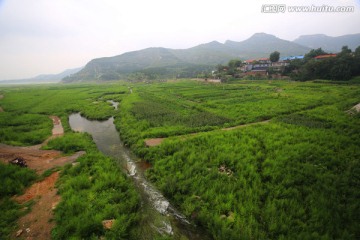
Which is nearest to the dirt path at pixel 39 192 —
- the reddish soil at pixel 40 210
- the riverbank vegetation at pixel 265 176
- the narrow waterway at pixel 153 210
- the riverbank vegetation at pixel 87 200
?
the reddish soil at pixel 40 210

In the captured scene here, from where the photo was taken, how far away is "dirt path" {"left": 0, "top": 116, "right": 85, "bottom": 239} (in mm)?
6797

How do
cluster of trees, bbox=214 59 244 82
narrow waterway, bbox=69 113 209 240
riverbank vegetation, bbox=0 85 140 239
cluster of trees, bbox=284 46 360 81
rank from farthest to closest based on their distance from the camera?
1. cluster of trees, bbox=214 59 244 82
2. cluster of trees, bbox=284 46 360 81
3. narrow waterway, bbox=69 113 209 240
4. riverbank vegetation, bbox=0 85 140 239

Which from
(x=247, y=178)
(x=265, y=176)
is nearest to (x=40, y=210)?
(x=247, y=178)

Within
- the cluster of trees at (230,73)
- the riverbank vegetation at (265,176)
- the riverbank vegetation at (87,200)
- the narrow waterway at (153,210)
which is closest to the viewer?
the riverbank vegetation at (265,176)

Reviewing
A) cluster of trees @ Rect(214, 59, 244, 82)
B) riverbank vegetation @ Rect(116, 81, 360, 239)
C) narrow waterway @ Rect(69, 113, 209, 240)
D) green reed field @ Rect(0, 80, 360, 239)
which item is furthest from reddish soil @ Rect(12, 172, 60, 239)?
cluster of trees @ Rect(214, 59, 244, 82)

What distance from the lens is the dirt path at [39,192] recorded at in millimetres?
6797

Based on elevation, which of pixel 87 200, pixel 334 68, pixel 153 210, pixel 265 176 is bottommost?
pixel 153 210

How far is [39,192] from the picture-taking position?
29.8ft

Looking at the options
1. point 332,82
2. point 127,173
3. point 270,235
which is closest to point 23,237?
point 127,173

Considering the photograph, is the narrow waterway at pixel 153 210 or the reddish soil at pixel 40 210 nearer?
the reddish soil at pixel 40 210

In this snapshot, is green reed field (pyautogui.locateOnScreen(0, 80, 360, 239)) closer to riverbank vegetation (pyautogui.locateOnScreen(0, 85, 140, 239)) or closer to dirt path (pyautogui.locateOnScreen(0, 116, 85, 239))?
riverbank vegetation (pyautogui.locateOnScreen(0, 85, 140, 239))

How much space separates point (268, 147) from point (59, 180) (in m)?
13.8

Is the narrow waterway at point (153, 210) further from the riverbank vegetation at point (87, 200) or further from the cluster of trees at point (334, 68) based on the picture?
the cluster of trees at point (334, 68)

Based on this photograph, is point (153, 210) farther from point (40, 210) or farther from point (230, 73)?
point (230, 73)
